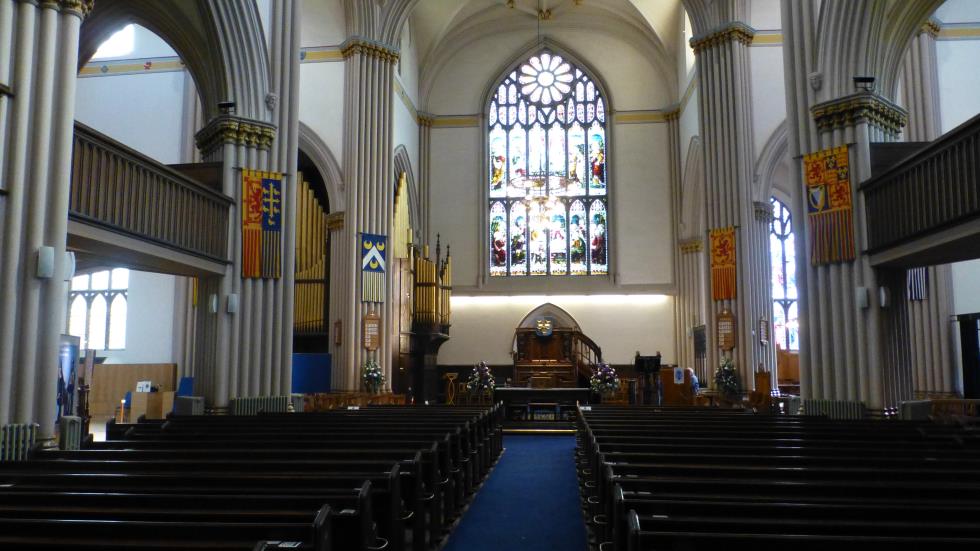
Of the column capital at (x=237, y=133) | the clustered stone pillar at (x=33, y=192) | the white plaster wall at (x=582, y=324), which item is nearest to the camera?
the clustered stone pillar at (x=33, y=192)

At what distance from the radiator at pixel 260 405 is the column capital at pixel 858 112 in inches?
409

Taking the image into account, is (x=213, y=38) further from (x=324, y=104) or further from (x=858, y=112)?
(x=858, y=112)

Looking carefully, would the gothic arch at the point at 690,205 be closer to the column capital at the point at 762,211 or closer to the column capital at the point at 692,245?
the column capital at the point at 692,245

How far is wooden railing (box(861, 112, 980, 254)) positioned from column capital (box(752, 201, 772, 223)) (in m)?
8.13

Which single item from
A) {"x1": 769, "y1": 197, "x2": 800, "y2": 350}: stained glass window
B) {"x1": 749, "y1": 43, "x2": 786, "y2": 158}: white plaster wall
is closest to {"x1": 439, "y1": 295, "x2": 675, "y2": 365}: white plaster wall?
{"x1": 769, "y1": 197, "x2": 800, "y2": 350}: stained glass window

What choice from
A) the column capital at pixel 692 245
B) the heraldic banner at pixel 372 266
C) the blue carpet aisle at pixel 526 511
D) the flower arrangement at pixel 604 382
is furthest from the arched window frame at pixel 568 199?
the blue carpet aisle at pixel 526 511

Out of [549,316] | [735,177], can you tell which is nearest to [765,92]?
[735,177]

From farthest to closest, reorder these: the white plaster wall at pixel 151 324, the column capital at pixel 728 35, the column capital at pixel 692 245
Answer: the column capital at pixel 692 245 → the white plaster wall at pixel 151 324 → the column capital at pixel 728 35

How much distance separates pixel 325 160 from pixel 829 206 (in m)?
13.5

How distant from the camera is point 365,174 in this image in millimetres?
21047

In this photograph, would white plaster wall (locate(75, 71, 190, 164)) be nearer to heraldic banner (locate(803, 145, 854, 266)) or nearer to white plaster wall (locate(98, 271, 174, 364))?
white plaster wall (locate(98, 271, 174, 364))

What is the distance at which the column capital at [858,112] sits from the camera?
1239cm

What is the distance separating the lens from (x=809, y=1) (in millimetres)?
13578

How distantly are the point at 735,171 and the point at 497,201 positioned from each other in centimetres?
1131
